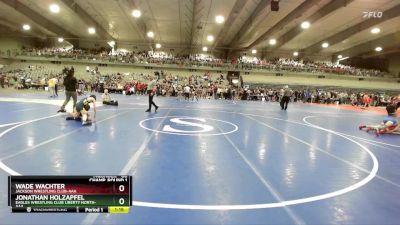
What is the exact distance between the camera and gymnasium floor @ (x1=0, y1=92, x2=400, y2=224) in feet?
12.1

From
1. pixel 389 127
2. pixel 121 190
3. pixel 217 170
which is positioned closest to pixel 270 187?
pixel 217 170

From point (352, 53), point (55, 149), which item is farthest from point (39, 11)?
point (352, 53)

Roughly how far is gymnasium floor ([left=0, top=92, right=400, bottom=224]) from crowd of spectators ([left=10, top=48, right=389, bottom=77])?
32713 mm

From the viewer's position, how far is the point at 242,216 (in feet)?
11.9

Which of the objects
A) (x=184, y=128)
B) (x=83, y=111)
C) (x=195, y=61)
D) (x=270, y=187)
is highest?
(x=195, y=61)

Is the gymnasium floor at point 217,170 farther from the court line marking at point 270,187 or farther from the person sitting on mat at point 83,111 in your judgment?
the person sitting on mat at point 83,111

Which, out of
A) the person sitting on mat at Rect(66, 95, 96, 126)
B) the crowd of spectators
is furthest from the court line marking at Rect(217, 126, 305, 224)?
the crowd of spectators

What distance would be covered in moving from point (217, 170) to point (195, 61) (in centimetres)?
3751

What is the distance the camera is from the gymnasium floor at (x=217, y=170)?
3697mm

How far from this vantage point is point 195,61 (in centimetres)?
4216

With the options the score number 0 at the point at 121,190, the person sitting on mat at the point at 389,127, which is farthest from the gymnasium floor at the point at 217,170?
the person sitting on mat at the point at 389,127

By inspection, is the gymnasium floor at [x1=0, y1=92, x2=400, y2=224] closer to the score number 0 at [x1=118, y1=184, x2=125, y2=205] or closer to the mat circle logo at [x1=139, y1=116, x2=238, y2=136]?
the mat circle logo at [x1=139, y1=116, x2=238, y2=136]

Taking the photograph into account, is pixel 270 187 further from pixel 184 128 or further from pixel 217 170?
pixel 184 128

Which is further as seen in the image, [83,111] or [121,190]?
[83,111]
